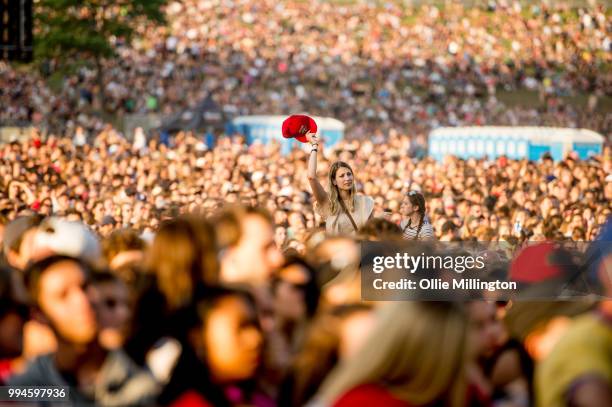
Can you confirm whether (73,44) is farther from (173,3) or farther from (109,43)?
(173,3)

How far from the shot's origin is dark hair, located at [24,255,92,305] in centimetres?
473

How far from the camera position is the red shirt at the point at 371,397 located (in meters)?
3.69

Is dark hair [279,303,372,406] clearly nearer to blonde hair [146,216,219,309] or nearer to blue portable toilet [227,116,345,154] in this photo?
blonde hair [146,216,219,309]

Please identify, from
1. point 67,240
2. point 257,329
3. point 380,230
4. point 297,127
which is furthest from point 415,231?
point 257,329


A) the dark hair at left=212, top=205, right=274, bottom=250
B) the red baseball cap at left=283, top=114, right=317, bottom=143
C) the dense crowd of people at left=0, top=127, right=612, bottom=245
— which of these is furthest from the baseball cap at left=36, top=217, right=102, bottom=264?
the red baseball cap at left=283, top=114, right=317, bottom=143

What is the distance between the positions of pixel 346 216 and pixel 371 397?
5.29 meters

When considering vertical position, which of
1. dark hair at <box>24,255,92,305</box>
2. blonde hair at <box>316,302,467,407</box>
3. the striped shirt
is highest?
dark hair at <box>24,255,92,305</box>

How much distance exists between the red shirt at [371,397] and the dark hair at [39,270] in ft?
4.35

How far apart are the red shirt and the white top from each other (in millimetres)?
5067

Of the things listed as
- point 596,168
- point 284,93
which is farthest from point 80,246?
point 284,93

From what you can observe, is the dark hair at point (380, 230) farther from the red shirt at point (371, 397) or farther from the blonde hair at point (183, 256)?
the red shirt at point (371, 397)

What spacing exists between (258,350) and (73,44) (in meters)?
37.3

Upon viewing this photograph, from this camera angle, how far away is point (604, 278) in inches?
172

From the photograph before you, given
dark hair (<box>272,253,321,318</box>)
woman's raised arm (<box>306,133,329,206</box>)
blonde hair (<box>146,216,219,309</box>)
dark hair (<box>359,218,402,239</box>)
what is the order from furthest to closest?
woman's raised arm (<box>306,133,329,206</box>), dark hair (<box>359,218,402,239</box>), dark hair (<box>272,253,321,318</box>), blonde hair (<box>146,216,219,309</box>)
